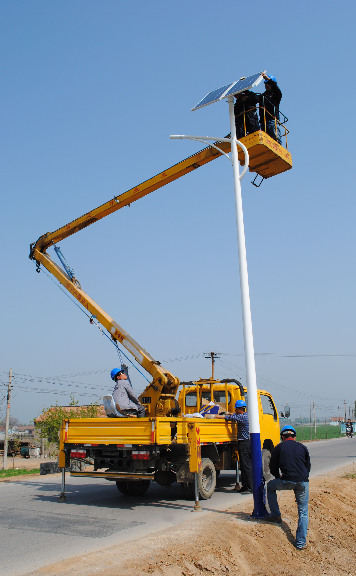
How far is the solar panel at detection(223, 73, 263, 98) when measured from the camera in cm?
981

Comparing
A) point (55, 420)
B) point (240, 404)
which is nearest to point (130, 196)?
point (240, 404)

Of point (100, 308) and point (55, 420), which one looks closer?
point (100, 308)

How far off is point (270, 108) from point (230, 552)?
9.94 meters

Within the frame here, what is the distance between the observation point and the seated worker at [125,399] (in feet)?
34.9

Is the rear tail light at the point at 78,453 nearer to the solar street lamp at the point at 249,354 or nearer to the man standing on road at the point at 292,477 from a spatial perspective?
the solar street lamp at the point at 249,354

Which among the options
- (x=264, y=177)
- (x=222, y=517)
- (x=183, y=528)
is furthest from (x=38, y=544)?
(x=264, y=177)

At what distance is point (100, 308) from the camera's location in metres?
15.0

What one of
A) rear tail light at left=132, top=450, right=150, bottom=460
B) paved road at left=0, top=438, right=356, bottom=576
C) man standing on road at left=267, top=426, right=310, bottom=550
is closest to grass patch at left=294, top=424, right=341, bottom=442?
paved road at left=0, top=438, right=356, bottom=576

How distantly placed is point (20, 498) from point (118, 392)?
3015 millimetres

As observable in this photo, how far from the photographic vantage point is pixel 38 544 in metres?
6.91

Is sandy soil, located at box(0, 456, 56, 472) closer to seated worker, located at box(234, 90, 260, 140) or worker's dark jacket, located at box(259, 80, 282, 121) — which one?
seated worker, located at box(234, 90, 260, 140)

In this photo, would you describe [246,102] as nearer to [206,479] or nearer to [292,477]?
[206,479]

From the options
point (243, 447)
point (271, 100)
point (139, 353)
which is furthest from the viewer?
point (139, 353)

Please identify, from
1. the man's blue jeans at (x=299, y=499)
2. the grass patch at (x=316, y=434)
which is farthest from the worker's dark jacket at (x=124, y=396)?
the grass patch at (x=316, y=434)
